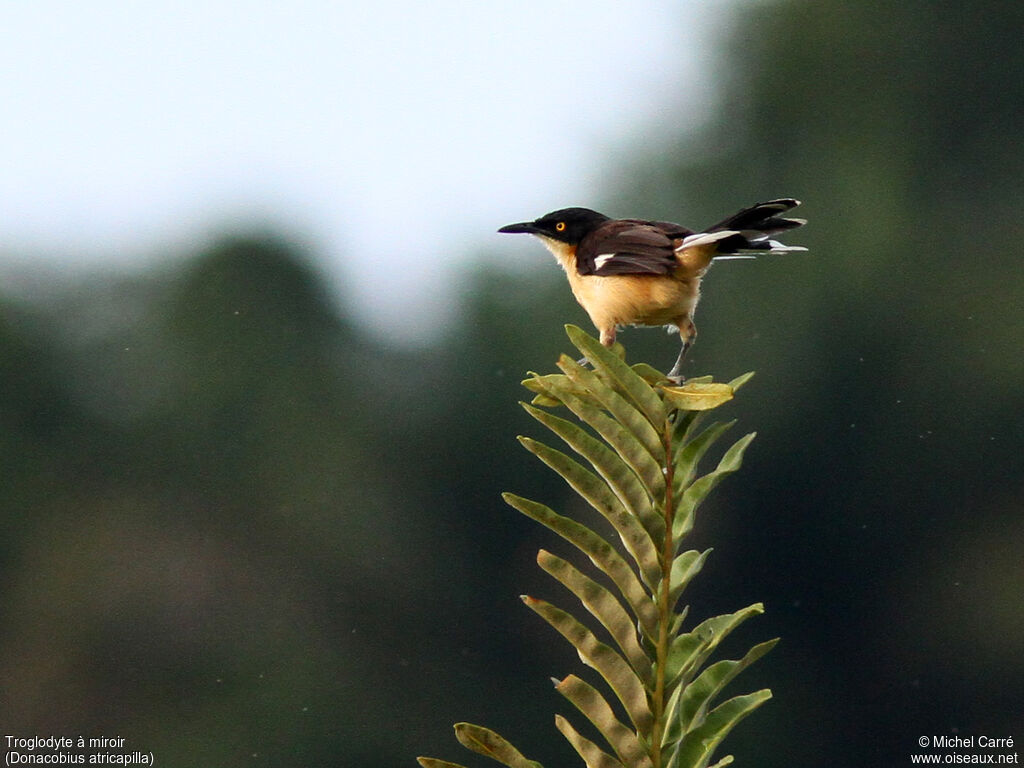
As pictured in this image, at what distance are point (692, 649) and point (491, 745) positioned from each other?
286 mm

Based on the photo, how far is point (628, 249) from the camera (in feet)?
17.2

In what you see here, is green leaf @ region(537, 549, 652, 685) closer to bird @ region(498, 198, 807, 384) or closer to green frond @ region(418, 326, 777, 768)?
green frond @ region(418, 326, 777, 768)

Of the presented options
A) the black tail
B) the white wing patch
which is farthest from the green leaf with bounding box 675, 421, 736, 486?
the white wing patch

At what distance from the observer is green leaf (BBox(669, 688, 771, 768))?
203 cm

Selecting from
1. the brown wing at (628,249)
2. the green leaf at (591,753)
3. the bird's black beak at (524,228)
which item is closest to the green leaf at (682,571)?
the green leaf at (591,753)

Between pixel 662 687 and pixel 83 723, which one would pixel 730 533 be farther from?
pixel 662 687

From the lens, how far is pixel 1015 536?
47031 millimetres

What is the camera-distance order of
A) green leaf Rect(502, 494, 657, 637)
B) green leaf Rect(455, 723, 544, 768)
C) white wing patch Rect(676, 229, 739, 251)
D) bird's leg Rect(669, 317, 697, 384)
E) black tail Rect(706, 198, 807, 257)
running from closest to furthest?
1. green leaf Rect(455, 723, 544, 768)
2. green leaf Rect(502, 494, 657, 637)
3. black tail Rect(706, 198, 807, 257)
4. bird's leg Rect(669, 317, 697, 384)
5. white wing patch Rect(676, 229, 739, 251)

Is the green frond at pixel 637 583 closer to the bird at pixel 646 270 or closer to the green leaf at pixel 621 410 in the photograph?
the green leaf at pixel 621 410

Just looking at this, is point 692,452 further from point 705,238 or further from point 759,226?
point 705,238

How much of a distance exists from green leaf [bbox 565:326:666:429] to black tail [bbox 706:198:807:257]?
5.02 ft

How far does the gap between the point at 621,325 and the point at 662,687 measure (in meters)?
3.16

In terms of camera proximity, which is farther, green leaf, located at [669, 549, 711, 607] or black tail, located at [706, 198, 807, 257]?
black tail, located at [706, 198, 807, 257]

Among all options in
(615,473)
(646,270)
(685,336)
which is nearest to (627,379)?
(615,473)
